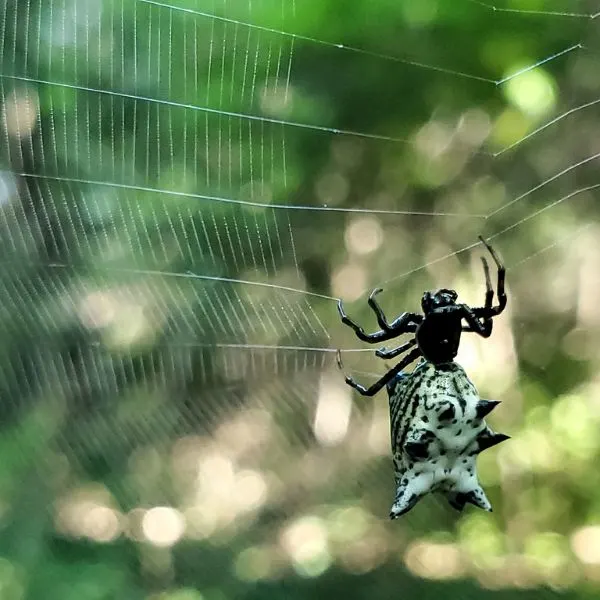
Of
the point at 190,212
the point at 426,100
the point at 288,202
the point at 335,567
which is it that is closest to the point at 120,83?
the point at 190,212

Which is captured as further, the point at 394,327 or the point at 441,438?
the point at 394,327

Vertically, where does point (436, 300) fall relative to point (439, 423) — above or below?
above

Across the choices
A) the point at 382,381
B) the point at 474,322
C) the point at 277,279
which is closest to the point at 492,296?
the point at 474,322

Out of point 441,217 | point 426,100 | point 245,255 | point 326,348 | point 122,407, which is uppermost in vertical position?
point 426,100

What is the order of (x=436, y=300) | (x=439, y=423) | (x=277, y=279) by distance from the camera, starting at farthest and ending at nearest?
1. (x=277, y=279)
2. (x=436, y=300)
3. (x=439, y=423)

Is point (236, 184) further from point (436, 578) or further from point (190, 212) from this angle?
point (436, 578)

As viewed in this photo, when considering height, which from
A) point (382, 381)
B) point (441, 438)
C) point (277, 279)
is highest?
point (277, 279)

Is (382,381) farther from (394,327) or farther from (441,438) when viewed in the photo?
(441,438)

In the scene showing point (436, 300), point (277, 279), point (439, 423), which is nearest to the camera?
point (439, 423)
